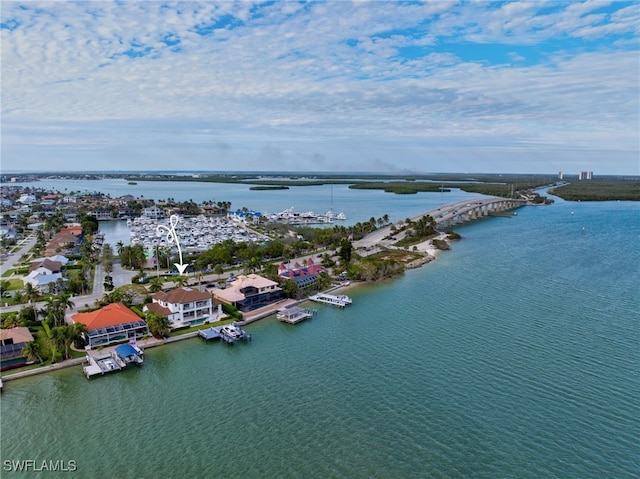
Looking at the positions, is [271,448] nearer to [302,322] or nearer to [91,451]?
[91,451]

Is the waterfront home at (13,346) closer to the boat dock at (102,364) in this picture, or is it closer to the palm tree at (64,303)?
the boat dock at (102,364)

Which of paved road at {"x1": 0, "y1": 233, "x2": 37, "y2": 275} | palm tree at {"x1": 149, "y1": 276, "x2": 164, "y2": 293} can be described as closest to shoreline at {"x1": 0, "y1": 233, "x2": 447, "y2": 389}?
palm tree at {"x1": 149, "y1": 276, "x2": 164, "y2": 293}

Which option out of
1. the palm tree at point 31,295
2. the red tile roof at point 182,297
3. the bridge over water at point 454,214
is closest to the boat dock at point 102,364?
the red tile roof at point 182,297

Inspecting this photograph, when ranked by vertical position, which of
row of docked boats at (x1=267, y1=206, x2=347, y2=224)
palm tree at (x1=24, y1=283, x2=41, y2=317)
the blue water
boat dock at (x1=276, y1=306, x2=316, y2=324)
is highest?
row of docked boats at (x1=267, y1=206, x2=347, y2=224)

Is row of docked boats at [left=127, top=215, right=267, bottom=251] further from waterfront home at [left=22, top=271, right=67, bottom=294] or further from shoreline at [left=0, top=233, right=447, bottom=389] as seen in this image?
shoreline at [left=0, top=233, right=447, bottom=389]

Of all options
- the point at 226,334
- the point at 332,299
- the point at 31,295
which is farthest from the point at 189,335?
the point at 31,295

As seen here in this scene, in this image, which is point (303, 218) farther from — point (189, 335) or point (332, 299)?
point (189, 335)
